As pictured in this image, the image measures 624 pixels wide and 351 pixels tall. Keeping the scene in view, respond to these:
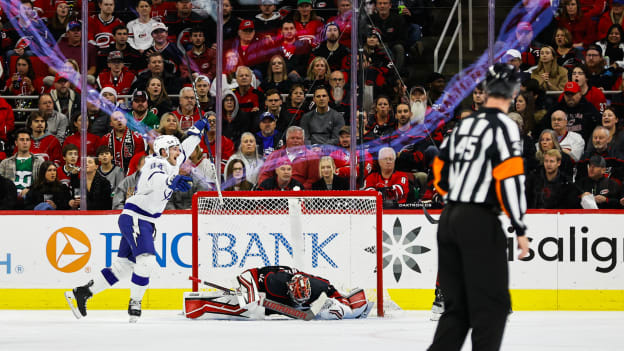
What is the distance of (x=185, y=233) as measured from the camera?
8.27 meters

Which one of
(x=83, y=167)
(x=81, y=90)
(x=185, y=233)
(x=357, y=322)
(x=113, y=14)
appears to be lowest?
(x=357, y=322)

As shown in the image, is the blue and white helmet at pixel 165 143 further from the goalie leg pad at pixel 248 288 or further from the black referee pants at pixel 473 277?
the black referee pants at pixel 473 277

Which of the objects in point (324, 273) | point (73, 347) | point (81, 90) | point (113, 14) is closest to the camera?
point (73, 347)

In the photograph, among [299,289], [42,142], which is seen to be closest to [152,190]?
[299,289]

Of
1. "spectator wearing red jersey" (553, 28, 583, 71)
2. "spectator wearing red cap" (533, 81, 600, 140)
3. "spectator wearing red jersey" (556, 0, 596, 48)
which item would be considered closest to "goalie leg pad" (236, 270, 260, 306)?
"spectator wearing red cap" (533, 81, 600, 140)

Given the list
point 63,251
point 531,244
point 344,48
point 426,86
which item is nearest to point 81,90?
point 63,251

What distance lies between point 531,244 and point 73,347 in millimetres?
4099

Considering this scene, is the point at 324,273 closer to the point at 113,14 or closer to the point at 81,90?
the point at 81,90

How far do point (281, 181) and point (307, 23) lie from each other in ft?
Result: 6.65

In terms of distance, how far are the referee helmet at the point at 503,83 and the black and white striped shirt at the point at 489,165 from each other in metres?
0.09

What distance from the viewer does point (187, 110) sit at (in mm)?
8805

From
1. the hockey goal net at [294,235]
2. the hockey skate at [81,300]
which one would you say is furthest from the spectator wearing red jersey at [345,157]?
the hockey skate at [81,300]

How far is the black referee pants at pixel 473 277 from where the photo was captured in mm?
3566

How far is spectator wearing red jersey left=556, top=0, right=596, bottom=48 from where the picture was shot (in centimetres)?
952
